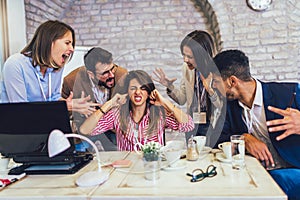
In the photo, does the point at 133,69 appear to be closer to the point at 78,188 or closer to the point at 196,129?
the point at 196,129

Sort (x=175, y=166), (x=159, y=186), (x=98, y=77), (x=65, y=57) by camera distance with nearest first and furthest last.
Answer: (x=159, y=186) → (x=175, y=166) → (x=98, y=77) → (x=65, y=57)

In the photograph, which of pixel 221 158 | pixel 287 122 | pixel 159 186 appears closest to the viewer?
pixel 159 186

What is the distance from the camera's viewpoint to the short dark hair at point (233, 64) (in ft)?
7.58

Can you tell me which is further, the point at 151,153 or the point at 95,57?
the point at 95,57

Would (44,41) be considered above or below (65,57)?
above

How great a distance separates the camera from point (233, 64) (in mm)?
2324

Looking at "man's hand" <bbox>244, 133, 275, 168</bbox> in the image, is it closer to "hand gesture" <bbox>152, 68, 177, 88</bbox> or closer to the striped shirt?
the striped shirt

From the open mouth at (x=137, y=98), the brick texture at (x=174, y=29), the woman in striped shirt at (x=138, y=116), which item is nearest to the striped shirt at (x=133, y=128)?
the woman in striped shirt at (x=138, y=116)

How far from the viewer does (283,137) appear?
7.20 ft

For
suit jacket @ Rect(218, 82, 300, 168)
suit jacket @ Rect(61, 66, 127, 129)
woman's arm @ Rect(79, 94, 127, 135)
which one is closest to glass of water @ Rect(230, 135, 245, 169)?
suit jacket @ Rect(218, 82, 300, 168)

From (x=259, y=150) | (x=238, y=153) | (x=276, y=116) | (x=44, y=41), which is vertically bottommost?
(x=259, y=150)

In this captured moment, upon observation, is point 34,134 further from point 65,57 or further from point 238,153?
point 238,153

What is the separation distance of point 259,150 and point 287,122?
0.92ft

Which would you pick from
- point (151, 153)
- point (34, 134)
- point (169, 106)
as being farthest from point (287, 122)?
point (34, 134)
